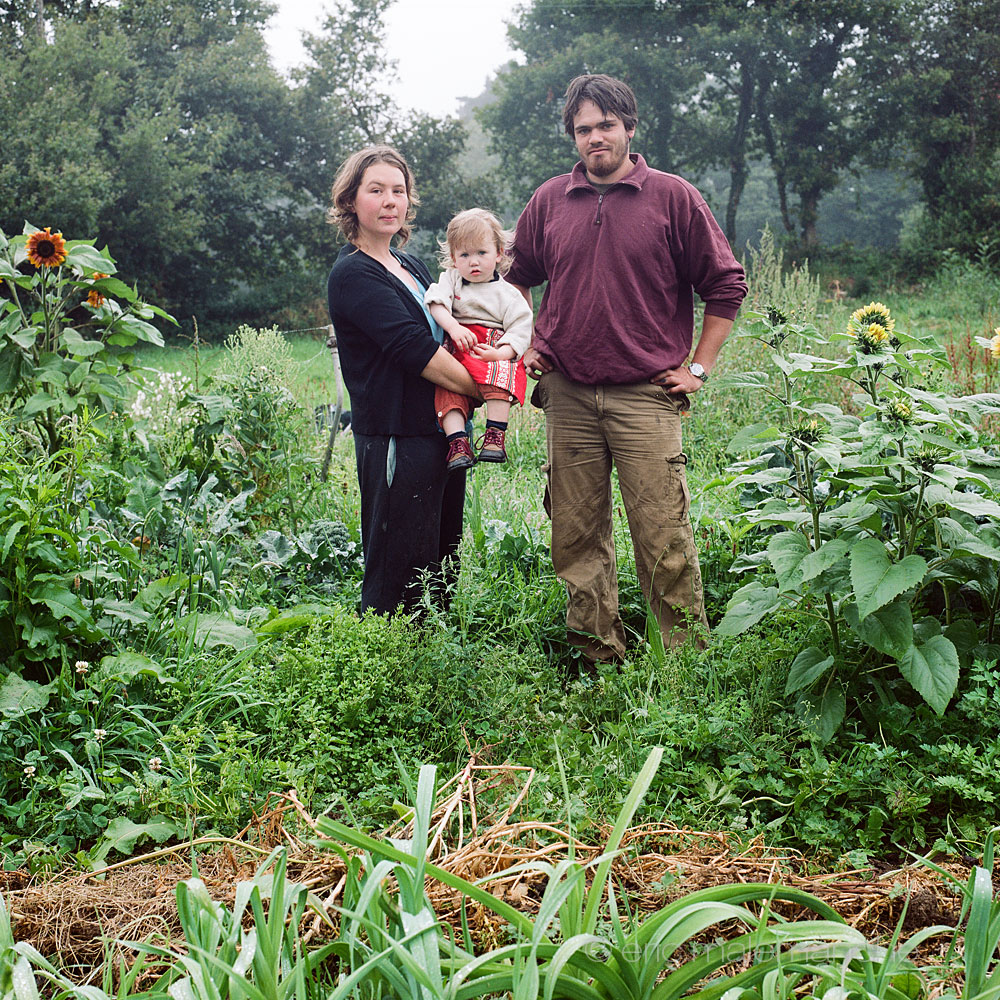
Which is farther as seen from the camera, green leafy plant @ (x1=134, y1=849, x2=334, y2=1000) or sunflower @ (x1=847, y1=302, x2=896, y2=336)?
sunflower @ (x1=847, y1=302, x2=896, y2=336)

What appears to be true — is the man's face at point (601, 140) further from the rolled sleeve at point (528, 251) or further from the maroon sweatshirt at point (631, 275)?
the rolled sleeve at point (528, 251)

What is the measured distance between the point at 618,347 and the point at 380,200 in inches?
40.3

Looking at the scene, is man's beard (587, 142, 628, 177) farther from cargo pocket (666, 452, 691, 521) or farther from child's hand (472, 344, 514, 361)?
cargo pocket (666, 452, 691, 521)

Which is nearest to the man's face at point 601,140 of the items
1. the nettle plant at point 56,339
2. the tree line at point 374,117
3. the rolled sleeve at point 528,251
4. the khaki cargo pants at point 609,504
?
the rolled sleeve at point 528,251

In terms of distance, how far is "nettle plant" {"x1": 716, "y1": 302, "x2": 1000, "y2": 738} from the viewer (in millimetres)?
2471

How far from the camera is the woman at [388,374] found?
3.28 meters

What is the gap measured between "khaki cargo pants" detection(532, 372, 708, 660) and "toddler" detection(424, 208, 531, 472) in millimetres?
267

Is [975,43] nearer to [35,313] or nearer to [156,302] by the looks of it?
[156,302]

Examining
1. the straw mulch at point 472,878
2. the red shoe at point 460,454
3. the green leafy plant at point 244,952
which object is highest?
the red shoe at point 460,454

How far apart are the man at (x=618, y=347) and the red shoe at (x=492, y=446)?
1.00ft

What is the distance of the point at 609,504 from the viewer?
148 inches

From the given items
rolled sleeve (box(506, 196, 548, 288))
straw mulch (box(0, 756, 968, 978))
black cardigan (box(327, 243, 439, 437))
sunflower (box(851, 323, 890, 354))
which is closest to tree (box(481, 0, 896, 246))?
rolled sleeve (box(506, 196, 548, 288))

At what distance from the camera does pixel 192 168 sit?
21.8m

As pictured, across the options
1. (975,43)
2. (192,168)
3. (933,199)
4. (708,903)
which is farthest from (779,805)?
(975,43)
